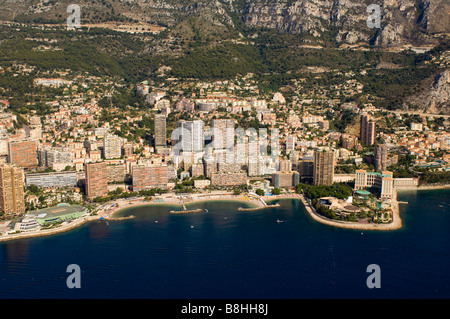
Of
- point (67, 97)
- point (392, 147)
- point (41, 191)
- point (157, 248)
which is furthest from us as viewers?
point (67, 97)

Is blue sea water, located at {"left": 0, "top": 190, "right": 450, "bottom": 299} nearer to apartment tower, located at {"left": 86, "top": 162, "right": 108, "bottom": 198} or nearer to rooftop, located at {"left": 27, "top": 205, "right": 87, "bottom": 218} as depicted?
rooftop, located at {"left": 27, "top": 205, "right": 87, "bottom": 218}

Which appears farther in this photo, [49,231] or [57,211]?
[57,211]

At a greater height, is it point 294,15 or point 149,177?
point 294,15

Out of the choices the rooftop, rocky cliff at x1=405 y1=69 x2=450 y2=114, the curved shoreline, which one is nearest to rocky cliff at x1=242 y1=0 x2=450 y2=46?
rocky cliff at x1=405 y1=69 x2=450 y2=114

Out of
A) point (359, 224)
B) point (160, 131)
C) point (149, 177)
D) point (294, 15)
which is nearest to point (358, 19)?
point (294, 15)

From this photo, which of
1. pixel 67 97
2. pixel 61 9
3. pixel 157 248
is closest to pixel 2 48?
pixel 67 97

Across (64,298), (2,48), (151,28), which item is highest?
(151,28)

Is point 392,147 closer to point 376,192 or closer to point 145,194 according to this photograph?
point 376,192

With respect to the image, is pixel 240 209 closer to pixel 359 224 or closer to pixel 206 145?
pixel 359 224

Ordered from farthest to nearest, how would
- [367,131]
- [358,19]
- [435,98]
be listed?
[358,19] → [435,98] → [367,131]
